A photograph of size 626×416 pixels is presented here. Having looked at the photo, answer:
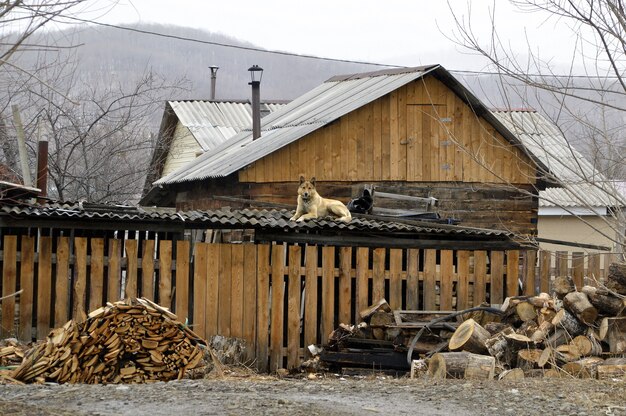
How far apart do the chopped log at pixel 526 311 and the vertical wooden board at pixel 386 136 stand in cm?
1005

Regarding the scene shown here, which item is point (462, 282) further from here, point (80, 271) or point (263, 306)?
point (80, 271)

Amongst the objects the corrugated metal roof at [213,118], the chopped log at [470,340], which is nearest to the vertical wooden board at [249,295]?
the chopped log at [470,340]

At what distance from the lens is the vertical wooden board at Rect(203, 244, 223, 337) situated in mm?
14664

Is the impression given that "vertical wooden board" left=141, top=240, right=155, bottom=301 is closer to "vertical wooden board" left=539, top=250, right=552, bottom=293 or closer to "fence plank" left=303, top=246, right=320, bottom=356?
"fence plank" left=303, top=246, right=320, bottom=356

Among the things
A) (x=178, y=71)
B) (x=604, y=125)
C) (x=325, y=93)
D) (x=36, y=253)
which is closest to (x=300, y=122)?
(x=325, y=93)

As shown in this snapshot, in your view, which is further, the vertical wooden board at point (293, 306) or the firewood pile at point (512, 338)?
the vertical wooden board at point (293, 306)

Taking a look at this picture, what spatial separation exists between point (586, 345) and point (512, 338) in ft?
2.99

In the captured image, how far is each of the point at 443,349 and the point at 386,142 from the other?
1096 centimetres

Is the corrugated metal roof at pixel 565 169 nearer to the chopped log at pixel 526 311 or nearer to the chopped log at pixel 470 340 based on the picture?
the chopped log at pixel 526 311

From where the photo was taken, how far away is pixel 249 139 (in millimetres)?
28844

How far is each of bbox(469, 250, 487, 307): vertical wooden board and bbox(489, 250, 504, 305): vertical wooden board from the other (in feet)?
0.53

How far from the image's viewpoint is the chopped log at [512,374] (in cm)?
1169

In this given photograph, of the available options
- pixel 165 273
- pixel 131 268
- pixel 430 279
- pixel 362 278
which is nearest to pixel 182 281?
pixel 165 273

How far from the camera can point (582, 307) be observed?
1286 cm
